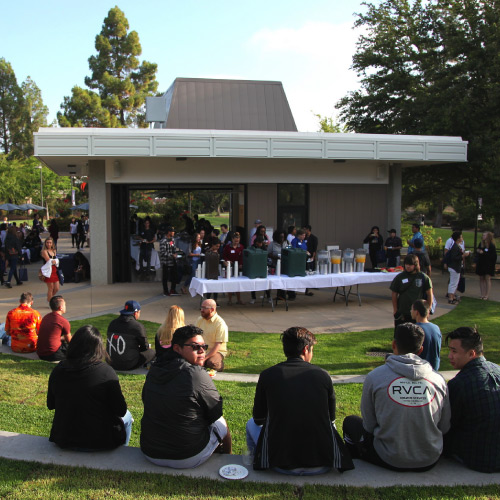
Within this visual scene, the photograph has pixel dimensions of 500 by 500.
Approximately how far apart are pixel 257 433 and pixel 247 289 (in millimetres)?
7253

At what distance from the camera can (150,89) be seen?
5422 centimetres

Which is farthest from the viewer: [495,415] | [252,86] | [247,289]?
[252,86]

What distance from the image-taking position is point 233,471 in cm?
409

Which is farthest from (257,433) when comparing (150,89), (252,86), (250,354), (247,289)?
(150,89)

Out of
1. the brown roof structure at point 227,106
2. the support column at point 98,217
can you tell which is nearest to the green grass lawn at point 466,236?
the brown roof structure at point 227,106

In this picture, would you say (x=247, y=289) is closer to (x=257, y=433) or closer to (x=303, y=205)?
(x=303, y=205)

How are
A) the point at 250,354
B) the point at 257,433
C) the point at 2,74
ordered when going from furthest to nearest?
the point at 2,74 → the point at 250,354 → the point at 257,433

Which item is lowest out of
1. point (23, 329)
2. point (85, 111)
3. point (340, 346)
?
point (340, 346)

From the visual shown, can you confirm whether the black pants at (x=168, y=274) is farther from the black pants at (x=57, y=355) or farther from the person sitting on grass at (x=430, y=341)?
the person sitting on grass at (x=430, y=341)

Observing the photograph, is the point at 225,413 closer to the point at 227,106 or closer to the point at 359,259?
the point at 359,259

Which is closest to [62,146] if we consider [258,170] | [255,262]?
[258,170]

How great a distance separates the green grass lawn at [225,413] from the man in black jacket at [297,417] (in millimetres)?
185

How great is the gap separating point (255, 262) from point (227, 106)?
29.4ft

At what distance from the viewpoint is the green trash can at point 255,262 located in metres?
11.6
